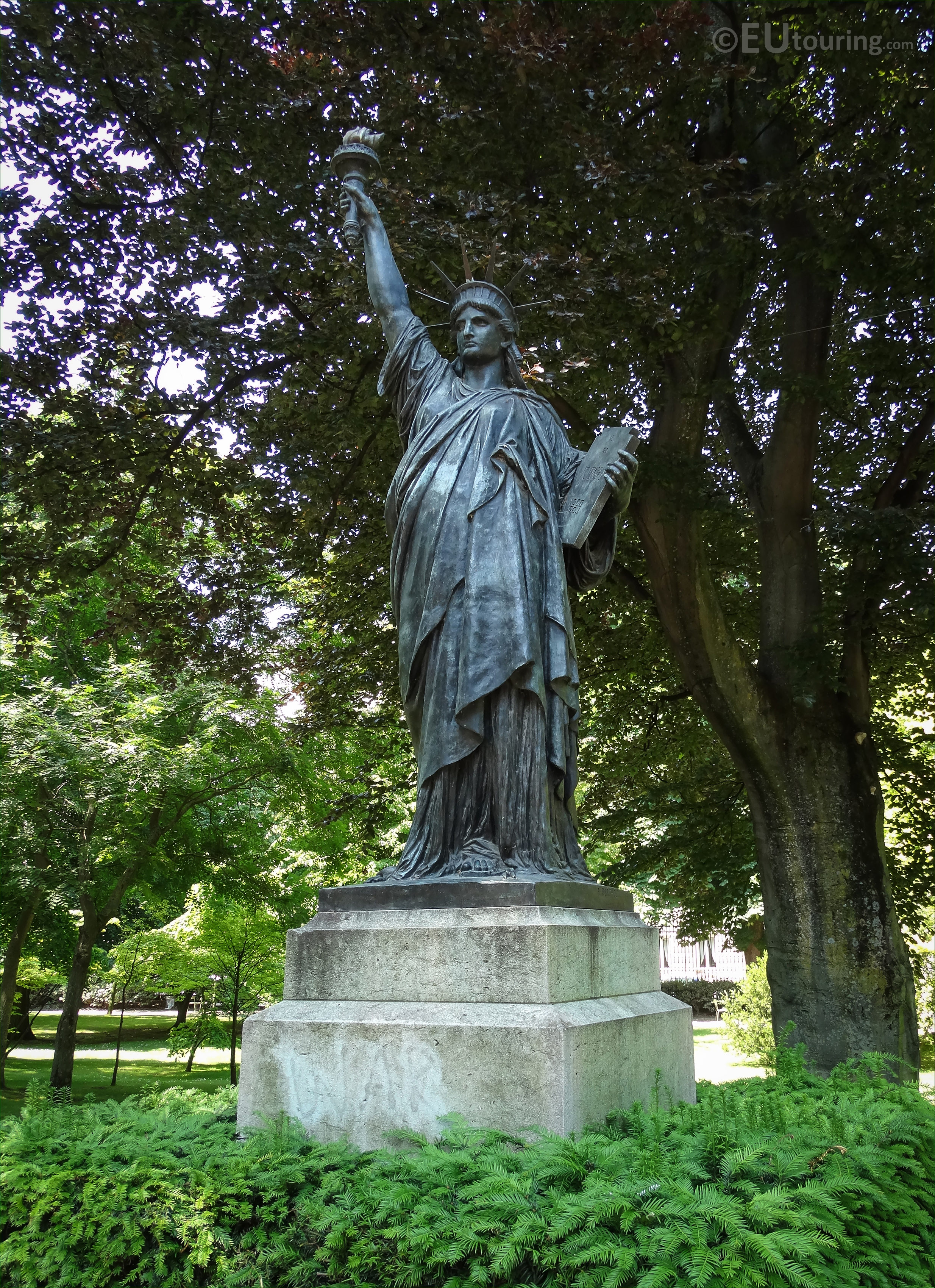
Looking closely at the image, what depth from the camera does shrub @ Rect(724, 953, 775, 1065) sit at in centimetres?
1700

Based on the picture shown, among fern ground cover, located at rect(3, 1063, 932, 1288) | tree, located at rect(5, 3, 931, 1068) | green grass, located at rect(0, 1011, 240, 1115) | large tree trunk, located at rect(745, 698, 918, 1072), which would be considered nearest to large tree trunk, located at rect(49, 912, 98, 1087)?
green grass, located at rect(0, 1011, 240, 1115)

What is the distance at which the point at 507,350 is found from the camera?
5254 millimetres

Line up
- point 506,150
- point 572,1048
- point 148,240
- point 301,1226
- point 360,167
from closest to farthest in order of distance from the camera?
1. point 301,1226
2. point 572,1048
3. point 360,167
4. point 506,150
5. point 148,240

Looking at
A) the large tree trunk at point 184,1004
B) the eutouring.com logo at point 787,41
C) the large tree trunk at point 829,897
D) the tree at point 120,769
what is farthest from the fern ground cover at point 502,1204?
the large tree trunk at point 184,1004

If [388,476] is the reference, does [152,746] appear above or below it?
below

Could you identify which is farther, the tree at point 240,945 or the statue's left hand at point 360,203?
the tree at point 240,945

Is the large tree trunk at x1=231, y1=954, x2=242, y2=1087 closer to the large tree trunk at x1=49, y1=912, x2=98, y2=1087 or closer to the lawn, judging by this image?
the lawn

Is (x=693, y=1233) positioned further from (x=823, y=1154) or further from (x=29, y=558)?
(x=29, y=558)

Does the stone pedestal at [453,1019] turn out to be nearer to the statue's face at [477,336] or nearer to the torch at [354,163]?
the statue's face at [477,336]

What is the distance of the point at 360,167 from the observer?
207 inches

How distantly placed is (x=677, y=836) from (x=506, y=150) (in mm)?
8391

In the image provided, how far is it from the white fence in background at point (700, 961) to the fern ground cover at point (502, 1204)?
105 ft

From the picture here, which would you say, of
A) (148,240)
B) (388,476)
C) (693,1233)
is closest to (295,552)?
(388,476)

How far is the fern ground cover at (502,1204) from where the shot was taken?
254cm
